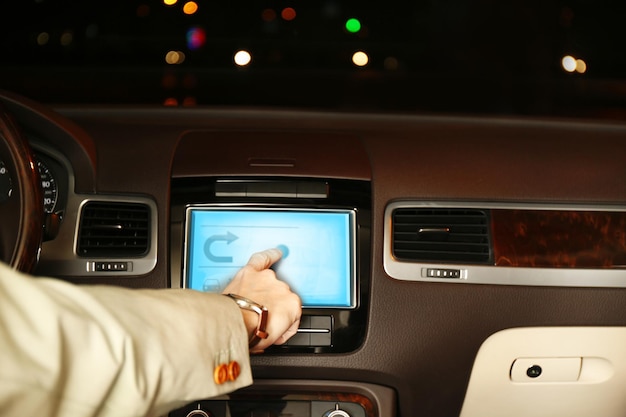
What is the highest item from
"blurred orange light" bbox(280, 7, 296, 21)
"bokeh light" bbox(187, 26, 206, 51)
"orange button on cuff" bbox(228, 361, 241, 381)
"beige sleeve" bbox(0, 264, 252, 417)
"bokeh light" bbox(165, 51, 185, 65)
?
Result: "blurred orange light" bbox(280, 7, 296, 21)

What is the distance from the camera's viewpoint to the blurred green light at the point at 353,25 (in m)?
1.63

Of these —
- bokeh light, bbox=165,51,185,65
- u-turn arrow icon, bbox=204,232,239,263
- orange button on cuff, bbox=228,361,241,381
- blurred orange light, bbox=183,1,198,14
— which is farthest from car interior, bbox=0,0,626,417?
orange button on cuff, bbox=228,361,241,381

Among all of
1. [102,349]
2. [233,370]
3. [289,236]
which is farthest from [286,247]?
[102,349]

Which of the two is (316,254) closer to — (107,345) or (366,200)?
(366,200)

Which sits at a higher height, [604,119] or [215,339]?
[604,119]

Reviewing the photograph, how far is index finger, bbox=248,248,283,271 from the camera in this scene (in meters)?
1.34

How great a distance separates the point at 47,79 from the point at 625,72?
1.41m

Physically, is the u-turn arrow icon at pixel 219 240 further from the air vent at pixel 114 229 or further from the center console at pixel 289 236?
the air vent at pixel 114 229

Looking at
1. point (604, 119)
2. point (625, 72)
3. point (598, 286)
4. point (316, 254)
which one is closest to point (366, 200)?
point (316, 254)

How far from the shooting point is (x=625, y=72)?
172 centimetres

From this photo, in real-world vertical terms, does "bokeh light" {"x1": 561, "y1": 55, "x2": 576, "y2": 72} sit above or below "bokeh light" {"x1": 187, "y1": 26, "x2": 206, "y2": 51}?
below

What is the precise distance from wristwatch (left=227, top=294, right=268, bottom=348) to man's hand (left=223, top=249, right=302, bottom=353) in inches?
1.2

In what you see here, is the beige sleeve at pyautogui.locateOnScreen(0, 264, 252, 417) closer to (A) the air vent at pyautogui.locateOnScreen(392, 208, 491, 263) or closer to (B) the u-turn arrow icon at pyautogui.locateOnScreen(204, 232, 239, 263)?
(B) the u-turn arrow icon at pyautogui.locateOnScreen(204, 232, 239, 263)

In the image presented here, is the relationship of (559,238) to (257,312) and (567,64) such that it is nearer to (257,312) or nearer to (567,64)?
(567,64)
